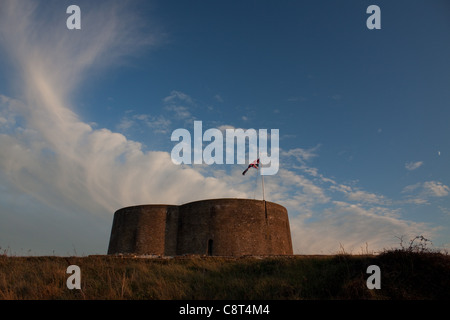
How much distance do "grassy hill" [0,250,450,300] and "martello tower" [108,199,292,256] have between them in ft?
37.7

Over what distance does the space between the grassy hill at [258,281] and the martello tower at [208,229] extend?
37.7 ft

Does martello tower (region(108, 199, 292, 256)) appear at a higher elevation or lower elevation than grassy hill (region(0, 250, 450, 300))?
higher

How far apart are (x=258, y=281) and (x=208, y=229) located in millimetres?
14036

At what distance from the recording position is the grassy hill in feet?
24.1

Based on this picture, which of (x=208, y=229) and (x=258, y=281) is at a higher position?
(x=208, y=229)

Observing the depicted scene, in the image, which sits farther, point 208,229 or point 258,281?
point 208,229

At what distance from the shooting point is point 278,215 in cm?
2355

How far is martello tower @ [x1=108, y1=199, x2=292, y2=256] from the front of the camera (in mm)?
21562

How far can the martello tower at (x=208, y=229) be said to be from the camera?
21562 mm

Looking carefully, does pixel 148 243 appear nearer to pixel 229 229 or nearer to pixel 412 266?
pixel 229 229

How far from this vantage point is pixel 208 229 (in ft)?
72.3

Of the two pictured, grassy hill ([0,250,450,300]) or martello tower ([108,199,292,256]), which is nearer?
grassy hill ([0,250,450,300])
